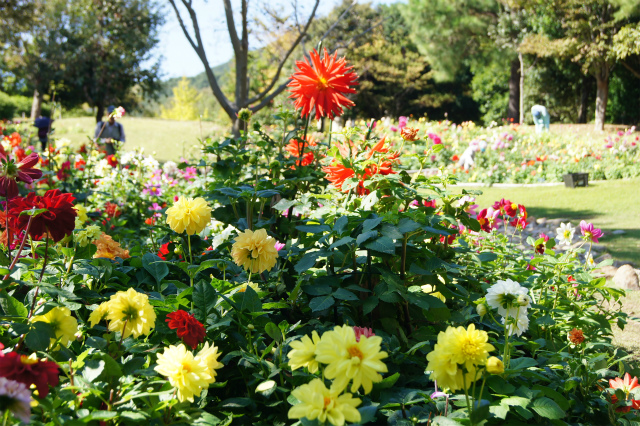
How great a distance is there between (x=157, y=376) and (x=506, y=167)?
861 centimetres

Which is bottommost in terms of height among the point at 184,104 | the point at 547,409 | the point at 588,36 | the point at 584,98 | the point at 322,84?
the point at 547,409

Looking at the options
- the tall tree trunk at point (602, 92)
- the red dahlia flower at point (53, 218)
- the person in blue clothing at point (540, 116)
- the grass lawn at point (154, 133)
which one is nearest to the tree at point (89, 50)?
the grass lawn at point (154, 133)

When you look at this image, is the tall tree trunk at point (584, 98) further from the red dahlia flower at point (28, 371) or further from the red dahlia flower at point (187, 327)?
the red dahlia flower at point (28, 371)

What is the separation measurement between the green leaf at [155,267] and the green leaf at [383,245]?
55 centimetres

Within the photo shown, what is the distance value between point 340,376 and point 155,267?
767 mm

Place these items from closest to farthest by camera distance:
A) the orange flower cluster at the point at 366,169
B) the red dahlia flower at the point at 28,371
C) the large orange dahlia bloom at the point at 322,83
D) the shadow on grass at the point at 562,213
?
the red dahlia flower at the point at 28,371, the orange flower cluster at the point at 366,169, the large orange dahlia bloom at the point at 322,83, the shadow on grass at the point at 562,213

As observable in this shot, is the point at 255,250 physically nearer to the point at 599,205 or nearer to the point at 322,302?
the point at 322,302

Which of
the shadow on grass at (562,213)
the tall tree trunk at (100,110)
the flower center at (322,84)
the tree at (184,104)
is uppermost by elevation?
the tree at (184,104)

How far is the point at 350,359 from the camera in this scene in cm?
74

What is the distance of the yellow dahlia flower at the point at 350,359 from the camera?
0.73m

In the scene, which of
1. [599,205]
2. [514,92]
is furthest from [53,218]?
[514,92]

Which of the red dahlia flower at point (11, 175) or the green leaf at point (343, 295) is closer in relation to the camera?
the red dahlia flower at point (11, 175)

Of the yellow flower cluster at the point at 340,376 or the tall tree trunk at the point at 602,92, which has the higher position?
the tall tree trunk at the point at 602,92

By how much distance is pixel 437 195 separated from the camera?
1539 mm
